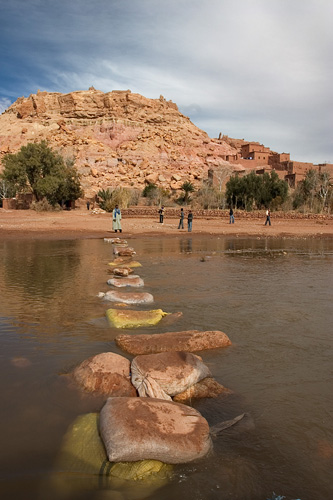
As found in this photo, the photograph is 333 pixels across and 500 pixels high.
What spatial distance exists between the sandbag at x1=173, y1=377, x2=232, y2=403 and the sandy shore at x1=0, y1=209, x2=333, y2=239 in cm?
1768

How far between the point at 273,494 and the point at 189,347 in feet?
7.77

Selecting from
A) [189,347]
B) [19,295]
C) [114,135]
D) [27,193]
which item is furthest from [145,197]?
[189,347]

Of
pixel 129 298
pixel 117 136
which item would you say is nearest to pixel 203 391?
pixel 129 298

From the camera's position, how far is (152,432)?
105 inches

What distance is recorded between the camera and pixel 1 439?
2.85 metres

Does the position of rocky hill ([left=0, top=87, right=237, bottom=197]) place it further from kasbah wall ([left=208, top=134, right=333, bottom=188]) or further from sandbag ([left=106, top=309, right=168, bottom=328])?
sandbag ([left=106, top=309, right=168, bottom=328])

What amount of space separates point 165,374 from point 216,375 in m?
0.72

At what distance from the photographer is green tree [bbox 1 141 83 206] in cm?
3225

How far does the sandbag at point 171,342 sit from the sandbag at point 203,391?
0.86 m

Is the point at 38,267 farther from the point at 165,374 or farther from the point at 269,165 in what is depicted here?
the point at 269,165

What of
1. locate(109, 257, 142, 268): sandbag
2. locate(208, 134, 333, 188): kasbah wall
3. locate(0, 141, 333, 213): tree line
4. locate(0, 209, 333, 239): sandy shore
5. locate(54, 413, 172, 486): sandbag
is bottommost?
locate(54, 413, 172, 486): sandbag

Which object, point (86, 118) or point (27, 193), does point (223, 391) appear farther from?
point (86, 118)

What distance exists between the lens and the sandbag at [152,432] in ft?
8.47

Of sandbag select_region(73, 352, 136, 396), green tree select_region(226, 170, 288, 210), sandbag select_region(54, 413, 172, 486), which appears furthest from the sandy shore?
sandbag select_region(54, 413, 172, 486)
